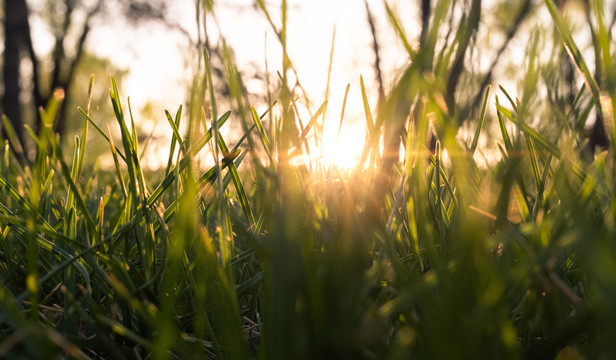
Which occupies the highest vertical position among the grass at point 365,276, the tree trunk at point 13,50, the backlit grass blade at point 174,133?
the tree trunk at point 13,50

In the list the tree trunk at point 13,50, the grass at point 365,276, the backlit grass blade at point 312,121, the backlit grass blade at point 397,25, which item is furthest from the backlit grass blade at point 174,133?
the tree trunk at point 13,50

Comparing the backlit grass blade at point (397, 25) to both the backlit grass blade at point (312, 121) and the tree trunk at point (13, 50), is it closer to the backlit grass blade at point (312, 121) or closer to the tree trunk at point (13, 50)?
the backlit grass blade at point (312, 121)

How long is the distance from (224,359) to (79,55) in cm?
1052

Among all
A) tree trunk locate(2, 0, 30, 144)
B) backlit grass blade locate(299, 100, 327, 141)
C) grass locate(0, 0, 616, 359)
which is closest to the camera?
grass locate(0, 0, 616, 359)

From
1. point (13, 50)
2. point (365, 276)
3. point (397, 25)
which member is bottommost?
point (365, 276)

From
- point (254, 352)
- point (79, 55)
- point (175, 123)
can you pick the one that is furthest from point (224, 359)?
point (79, 55)

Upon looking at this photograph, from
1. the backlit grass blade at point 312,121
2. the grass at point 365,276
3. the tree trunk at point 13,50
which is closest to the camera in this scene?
the grass at point 365,276

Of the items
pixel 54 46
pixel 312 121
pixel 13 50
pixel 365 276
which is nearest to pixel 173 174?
pixel 312 121

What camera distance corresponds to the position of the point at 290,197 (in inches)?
10.0

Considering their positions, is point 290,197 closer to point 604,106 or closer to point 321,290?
point 321,290

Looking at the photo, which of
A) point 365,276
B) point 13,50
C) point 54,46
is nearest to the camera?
point 365,276

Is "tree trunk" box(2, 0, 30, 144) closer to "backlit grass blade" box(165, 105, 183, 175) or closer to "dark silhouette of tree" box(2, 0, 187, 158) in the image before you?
"dark silhouette of tree" box(2, 0, 187, 158)

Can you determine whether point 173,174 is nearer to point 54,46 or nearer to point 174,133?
point 174,133

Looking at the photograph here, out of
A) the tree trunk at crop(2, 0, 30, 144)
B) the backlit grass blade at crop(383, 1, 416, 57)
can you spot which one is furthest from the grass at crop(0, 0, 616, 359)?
the tree trunk at crop(2, 0, 30, 144)
